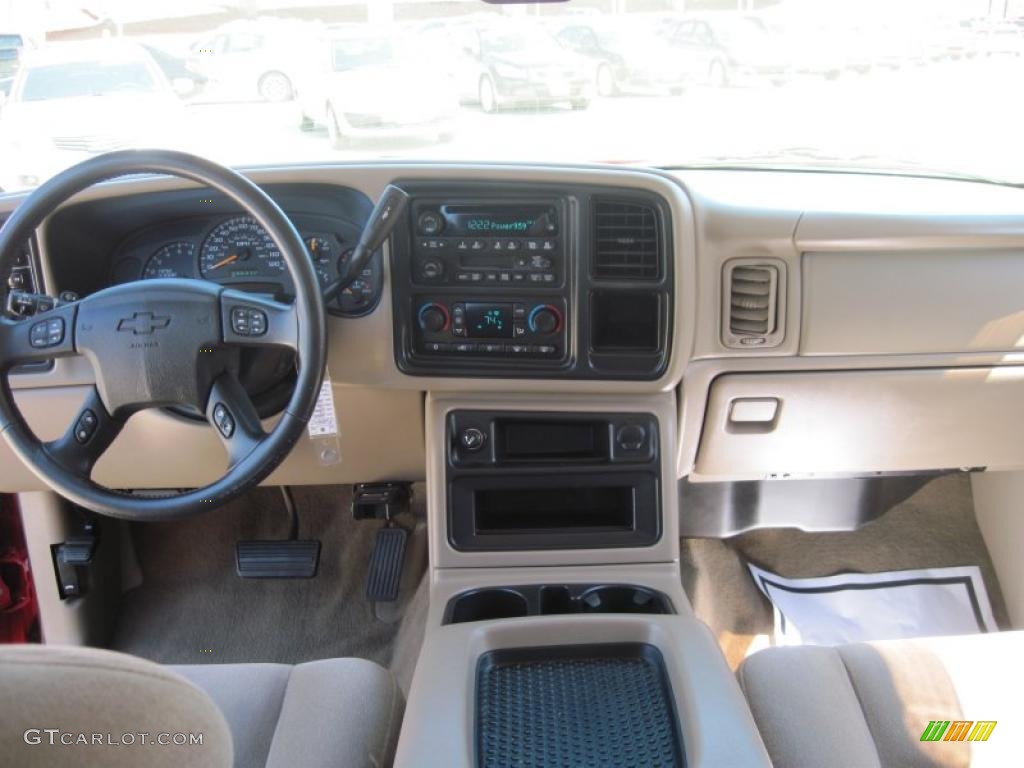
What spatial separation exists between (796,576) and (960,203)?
1.18 meters

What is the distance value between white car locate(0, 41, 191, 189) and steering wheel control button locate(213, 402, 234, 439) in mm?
1310

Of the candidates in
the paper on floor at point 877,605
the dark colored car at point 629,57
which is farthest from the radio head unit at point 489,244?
the paper on floor at point 877,605

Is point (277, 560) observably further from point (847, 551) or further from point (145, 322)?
point (847, 551)

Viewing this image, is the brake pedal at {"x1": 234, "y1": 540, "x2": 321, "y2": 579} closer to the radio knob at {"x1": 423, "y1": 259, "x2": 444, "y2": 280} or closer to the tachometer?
the tachometer

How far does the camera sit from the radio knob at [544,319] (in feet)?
6.04

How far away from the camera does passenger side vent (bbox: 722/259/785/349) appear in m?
1.89

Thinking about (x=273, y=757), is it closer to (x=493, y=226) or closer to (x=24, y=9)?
(x=493, y=226)

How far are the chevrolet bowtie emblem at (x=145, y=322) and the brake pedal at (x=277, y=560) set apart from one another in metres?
1.04

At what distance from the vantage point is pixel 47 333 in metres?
1.58

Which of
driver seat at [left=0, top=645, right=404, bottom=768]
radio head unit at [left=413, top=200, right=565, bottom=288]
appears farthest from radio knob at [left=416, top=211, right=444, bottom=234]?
driver seat at [left=0, top=645, right=404, bottom=768]

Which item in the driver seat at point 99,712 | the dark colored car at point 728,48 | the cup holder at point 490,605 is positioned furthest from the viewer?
the dark colored car at point 728,48

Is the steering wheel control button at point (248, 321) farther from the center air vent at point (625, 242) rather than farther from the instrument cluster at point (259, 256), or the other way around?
the center air vent at point (625, 242)

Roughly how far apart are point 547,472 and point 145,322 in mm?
878

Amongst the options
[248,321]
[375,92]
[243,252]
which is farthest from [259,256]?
[375,92]
